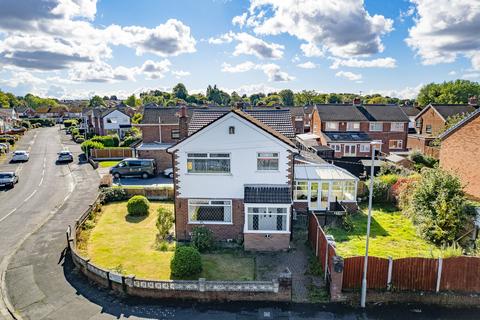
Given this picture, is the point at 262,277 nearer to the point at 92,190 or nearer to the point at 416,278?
the point at 416,278

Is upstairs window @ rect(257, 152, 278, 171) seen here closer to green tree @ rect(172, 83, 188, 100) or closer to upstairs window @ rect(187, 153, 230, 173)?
upstairs window @ rect(187, 153, 230, 173)

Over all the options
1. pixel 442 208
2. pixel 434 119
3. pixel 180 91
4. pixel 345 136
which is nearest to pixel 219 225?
pixel 442 208

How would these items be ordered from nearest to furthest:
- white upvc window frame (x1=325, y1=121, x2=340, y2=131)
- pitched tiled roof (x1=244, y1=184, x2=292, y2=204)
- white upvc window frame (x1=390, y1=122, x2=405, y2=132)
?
pitched tiled roof (x1=244, y1=184, x2=292, y2=204)
white upvc window frame (x1=325, y1=121, x2=340, y2=131)
white upvc window frame (x1=390, y1=122, x2=405, y2=132)

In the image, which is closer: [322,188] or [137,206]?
[322,188]

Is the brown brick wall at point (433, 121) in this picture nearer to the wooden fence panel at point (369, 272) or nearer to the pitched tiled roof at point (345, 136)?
the pitched tiled roof at point (345, 136)

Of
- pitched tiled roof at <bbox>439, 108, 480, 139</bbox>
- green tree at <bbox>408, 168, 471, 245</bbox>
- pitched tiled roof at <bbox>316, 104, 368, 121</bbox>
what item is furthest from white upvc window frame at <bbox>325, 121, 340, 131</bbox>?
green tree at <bbox>408, 168, 471, 245</bbox>

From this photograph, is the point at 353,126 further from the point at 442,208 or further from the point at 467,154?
the point at 442,208
